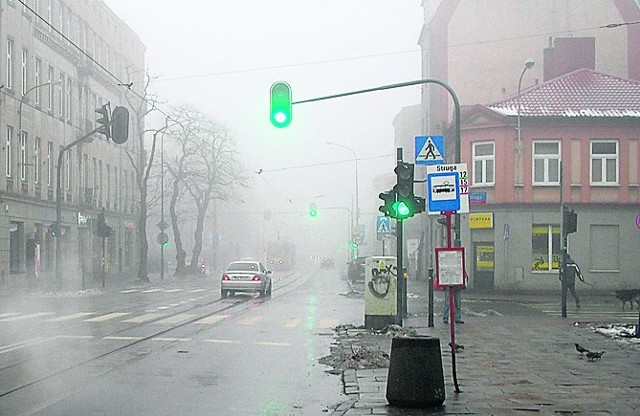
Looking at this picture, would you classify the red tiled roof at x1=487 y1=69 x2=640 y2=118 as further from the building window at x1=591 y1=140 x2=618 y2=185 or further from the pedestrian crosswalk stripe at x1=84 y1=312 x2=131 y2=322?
the pedestrian crosswalk stripe at x1=84 y1=312 x2=131 y2=322

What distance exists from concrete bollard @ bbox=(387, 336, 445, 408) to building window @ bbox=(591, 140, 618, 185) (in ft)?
106

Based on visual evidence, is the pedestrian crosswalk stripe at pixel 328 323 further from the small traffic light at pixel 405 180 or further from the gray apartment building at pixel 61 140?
the gray apartment building at pixel 61 140

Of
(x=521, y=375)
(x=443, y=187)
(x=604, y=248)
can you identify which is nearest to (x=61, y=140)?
(x=604, y=248)

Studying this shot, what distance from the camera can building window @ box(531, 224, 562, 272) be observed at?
131ft

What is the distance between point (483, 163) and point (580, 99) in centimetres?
600

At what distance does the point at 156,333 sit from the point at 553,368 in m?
8.98

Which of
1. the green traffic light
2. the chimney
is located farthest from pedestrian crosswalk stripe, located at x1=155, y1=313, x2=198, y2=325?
the chimney

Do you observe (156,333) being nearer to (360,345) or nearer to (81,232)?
(360,345)

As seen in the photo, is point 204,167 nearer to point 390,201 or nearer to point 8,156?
point 8,156

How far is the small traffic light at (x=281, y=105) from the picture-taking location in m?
18.4

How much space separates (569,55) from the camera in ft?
158

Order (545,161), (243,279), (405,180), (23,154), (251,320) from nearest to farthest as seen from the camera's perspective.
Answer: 1. (405,180)
2. (251,320)
3. (243,279)
4. (545,161)
5. (23,154)

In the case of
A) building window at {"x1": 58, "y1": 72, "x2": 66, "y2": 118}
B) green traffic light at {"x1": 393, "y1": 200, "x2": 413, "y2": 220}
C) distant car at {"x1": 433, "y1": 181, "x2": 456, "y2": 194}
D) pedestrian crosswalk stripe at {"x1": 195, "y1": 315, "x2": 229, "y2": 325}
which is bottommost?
pedestrian crosswalk stripe at {"x1": 195, "y1": 315, "x2": 229, "y2": 325}

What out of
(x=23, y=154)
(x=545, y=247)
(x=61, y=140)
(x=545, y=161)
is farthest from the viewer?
(x=61, y=140)
